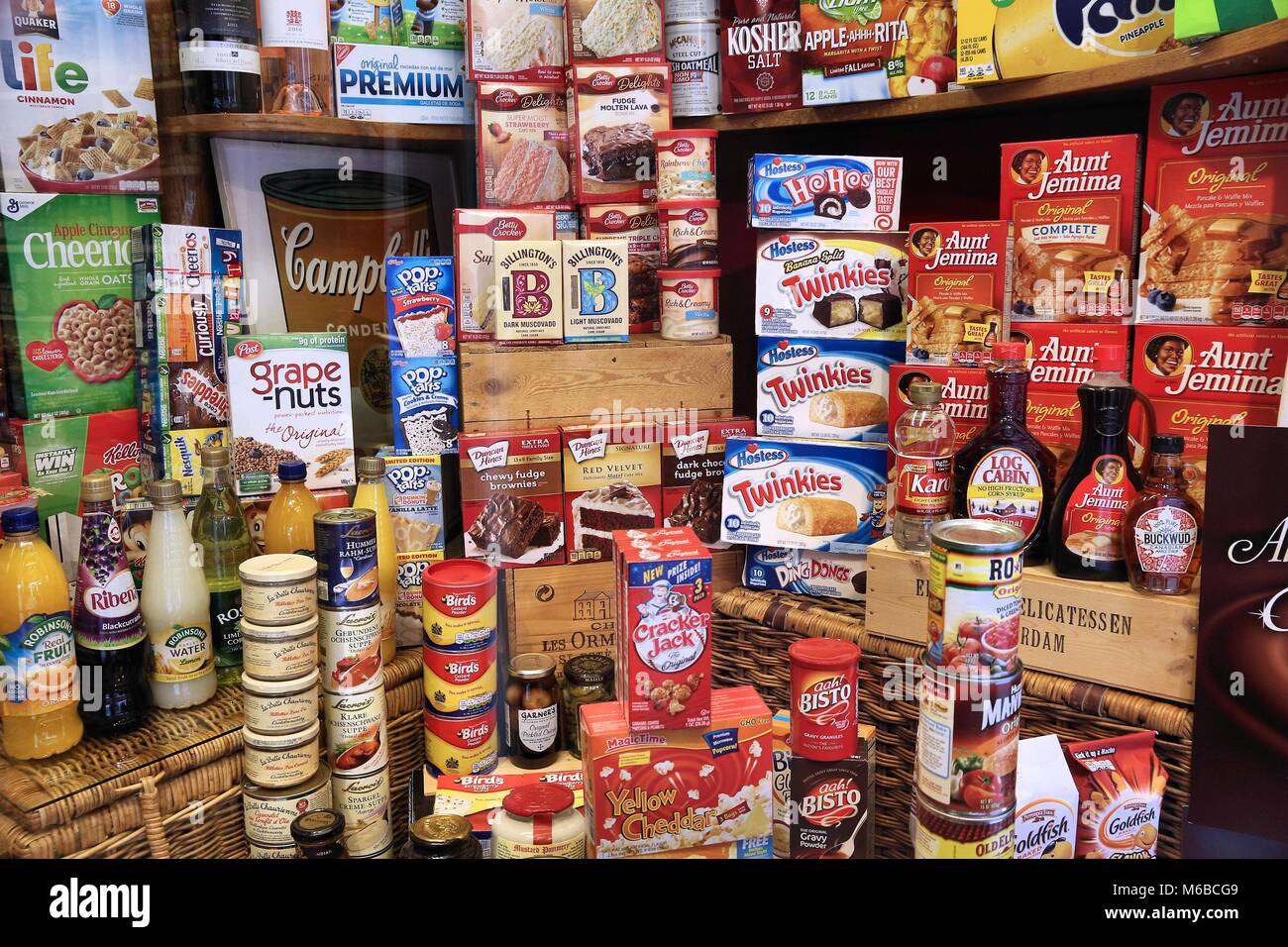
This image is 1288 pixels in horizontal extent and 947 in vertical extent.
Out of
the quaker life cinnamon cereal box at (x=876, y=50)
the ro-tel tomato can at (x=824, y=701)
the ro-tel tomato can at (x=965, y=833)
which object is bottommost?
the ro-tel tomato can at (x=965, y=833)

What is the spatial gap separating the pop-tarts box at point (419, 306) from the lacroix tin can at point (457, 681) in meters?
0.70

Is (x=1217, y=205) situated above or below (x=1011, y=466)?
above

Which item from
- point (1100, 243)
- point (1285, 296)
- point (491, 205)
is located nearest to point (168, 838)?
point (491, 205)

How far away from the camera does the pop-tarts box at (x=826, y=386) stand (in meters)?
2.25

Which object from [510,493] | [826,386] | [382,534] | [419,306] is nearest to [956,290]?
[826,386]

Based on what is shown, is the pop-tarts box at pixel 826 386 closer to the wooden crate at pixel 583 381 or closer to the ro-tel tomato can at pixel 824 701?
the wooden crate at pixel 583 381

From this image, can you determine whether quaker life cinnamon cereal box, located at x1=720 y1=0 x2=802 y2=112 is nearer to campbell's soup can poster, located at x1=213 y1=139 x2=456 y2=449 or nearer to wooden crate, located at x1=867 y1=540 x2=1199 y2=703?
campbell's soup can poster, located at x1=213 y1=139 x2=456 y2=449

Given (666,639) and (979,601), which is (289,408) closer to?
(666,639)

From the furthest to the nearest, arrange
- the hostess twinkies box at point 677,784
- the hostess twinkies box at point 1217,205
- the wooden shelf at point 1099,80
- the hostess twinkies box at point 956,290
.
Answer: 1. the hostess twinkies box at point 956,290
2. the hostess twinkies box at point 1217,205
3. the wooden shelf at point 1099,80
4. the hostess twinkies box at point 677,784

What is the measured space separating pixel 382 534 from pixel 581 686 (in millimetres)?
531

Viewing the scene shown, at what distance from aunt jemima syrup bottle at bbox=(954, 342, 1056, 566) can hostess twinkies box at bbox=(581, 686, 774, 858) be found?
0.62 m

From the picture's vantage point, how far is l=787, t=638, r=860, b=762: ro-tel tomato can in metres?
1.60

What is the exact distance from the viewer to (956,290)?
207cm

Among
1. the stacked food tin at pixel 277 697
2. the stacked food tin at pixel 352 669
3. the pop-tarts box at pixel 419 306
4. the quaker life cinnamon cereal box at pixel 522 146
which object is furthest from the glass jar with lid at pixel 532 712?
the quaker life cinnamon cereal box at pixel 522 146
